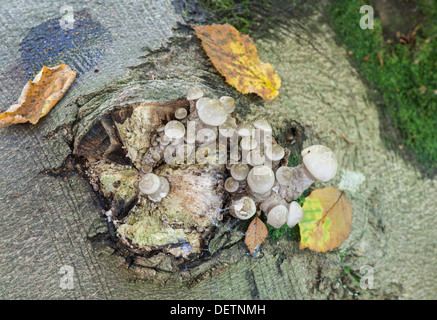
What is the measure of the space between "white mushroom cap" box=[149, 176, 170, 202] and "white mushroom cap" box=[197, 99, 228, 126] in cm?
42

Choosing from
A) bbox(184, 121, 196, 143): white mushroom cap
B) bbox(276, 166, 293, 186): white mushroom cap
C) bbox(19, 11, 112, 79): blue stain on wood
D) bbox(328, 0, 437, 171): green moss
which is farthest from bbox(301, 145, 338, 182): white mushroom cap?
bbox(19, 11, 112, 79): blue stain on wood

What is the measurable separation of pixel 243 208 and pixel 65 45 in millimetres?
1617

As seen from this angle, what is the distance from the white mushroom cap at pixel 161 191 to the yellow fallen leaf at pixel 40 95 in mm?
794

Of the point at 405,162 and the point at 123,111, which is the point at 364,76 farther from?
the point at 123,111

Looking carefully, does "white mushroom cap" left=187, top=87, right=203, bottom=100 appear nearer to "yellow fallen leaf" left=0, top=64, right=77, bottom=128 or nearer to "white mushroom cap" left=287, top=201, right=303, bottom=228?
"yellow fallen leaf" left=0, top=64, right=77, bottom=128

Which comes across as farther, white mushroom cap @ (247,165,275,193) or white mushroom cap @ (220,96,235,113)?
white mushroom cap @ (220,96,235,113)

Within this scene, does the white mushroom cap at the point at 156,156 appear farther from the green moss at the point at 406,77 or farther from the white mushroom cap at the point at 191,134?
the green moss at the point at 406,77

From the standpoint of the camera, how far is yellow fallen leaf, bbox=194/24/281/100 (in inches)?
89.0

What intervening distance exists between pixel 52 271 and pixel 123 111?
0.95 m

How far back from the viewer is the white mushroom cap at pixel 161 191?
1.84 m

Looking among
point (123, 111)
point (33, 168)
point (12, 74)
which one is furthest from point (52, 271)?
point (12, 74)

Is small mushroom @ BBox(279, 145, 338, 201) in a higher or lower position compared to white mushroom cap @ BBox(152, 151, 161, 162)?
higher

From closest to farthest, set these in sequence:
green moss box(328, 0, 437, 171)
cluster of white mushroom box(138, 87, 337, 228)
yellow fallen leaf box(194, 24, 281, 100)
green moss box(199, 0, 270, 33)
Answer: cluster of white mushroom box(138, 87, 337, 228), yellow fallen leaf box(194, 24, 281, 100), green moss box(199, 0, 270, 33), green moss box(328, 0, 437, 171)

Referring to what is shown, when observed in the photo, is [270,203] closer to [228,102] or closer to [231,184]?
[231,184]
